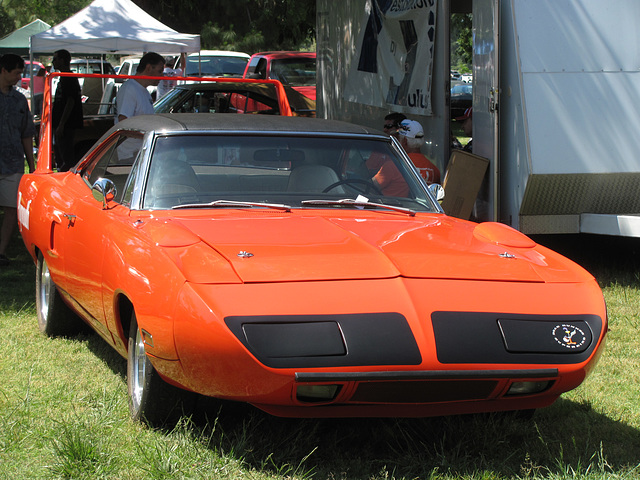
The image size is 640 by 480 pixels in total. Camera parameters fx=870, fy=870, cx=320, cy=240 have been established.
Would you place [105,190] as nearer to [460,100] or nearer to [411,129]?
[411,129]

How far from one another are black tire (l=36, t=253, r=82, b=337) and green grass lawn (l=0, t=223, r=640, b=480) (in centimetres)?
67

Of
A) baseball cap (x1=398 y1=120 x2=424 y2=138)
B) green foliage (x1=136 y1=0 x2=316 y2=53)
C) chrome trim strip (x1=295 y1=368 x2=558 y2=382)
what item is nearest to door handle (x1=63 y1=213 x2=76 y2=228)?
chrome trim strip (x1=295 y1=368 x2=558 y2=382)

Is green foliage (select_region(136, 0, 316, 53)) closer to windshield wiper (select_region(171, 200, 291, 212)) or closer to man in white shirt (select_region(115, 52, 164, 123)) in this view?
man in white shirt (select_region(115, 52, 164, 123))

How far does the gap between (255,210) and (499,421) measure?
4.95ft

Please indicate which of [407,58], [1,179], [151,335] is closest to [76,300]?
[151,335]

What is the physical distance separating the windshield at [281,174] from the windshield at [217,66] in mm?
16175

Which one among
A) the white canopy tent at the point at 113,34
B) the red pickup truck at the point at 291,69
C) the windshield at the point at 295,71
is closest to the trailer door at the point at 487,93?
the white canopy tent at the point at 113,34

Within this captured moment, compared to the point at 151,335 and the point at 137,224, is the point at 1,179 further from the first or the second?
the point at 151,335

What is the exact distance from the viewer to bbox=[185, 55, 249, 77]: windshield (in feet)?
68.0

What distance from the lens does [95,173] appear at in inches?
210

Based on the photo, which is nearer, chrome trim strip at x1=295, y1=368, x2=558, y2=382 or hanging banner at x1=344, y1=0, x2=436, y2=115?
chrome trim strip at x1=295, y1=368, x2=558, y2=382

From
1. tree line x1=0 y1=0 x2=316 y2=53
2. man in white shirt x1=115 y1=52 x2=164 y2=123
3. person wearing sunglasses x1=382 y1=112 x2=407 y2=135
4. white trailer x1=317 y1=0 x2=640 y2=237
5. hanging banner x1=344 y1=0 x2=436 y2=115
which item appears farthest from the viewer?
tree line x1=0 y1=0 x2=316 y2=53

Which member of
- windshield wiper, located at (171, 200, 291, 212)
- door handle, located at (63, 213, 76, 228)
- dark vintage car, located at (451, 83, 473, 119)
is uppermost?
windshield wiper, located at (171, 200, 291, 212)

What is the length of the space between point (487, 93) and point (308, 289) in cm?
485
